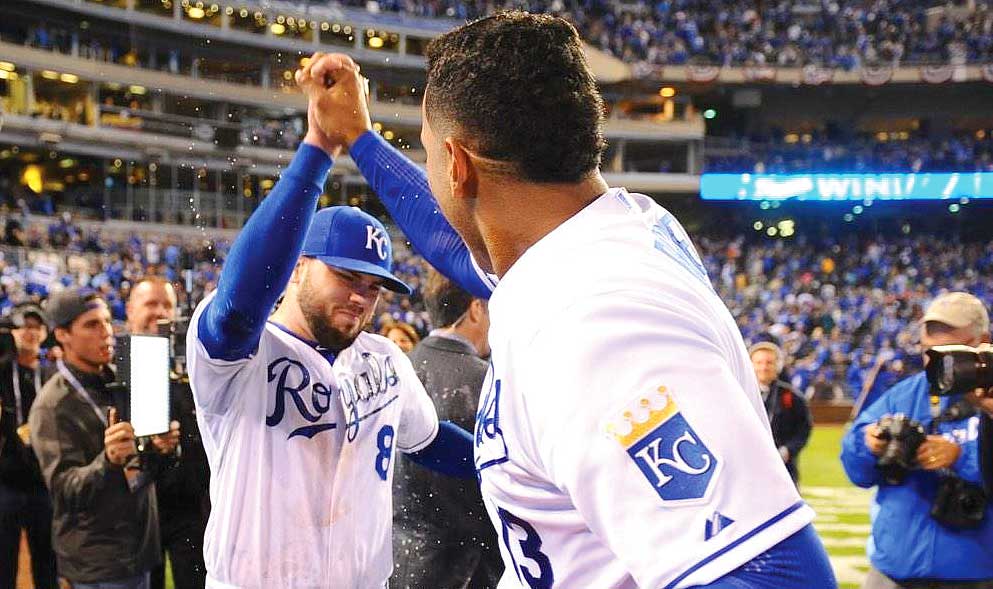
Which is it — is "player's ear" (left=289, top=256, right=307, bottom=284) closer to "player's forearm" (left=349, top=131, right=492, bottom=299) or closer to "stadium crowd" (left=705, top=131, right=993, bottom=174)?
"player's forearm" (left=349, top=131, right=492, bottom=299)

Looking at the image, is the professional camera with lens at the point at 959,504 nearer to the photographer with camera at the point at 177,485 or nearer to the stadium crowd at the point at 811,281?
the photographer with camera at the point at 177,485

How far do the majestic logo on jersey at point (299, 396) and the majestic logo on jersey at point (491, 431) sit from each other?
3.89 feet

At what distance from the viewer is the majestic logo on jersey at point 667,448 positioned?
1.00 m

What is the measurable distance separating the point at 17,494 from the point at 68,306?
127cm

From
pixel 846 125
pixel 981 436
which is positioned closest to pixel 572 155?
pixel 981 436

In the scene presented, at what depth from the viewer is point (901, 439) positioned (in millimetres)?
3793

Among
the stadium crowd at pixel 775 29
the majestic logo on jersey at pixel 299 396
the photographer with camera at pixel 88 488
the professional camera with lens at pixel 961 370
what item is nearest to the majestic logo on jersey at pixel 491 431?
the majestic logo on jersey at pixel 299 396

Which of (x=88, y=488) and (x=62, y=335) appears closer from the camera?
(x=88, y=488)

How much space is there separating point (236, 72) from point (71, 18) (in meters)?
32.0

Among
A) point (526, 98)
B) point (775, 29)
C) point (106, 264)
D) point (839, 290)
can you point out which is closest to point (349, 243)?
point (526, 98)

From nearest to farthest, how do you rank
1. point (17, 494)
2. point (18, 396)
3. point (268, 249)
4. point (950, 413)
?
point (268, 249), point (950, 413), point (17, 494), point (18, 396)

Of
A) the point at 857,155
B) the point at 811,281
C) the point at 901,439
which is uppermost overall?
the point at 901,439

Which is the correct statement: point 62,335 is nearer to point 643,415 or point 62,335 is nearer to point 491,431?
point 491,431

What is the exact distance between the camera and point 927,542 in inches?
153
